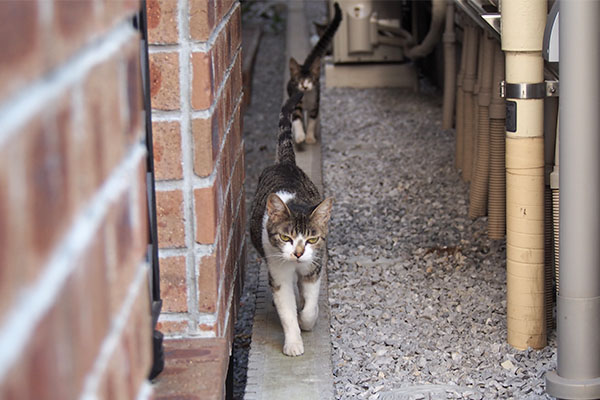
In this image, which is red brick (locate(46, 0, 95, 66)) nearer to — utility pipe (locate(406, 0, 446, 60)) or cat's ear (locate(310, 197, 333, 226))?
cat's ear (locate(310, 197, 333, 226))

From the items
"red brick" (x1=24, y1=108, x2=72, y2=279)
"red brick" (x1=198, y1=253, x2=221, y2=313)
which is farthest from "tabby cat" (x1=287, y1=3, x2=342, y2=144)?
"red brick" (x1=24, y1=108, x2=72, y2=279)

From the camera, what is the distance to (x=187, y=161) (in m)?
2.16

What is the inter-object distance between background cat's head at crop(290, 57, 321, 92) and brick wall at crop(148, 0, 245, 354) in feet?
11.6

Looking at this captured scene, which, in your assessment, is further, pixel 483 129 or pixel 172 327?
pixel 483 129

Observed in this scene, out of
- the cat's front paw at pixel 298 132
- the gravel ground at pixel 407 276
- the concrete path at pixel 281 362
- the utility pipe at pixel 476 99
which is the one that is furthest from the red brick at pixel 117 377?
the cat's front paw at pixel 298 132

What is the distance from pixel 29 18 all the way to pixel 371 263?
340 cm

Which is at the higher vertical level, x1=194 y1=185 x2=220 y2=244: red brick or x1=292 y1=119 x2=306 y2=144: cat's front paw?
x1=194 y1=185 x2=220 y2=244: red brick

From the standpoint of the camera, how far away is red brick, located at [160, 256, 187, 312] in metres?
2.20

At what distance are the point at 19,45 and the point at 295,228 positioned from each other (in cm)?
257

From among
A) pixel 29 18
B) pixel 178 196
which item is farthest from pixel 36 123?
pixel 178 196

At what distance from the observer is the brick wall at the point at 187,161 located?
2115 millimetres

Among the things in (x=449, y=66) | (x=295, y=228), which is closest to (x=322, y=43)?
(x=449, y=66)

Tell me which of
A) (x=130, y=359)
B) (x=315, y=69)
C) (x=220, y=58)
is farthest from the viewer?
(x=315, y=69)

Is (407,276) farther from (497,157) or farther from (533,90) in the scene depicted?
(533,90)
